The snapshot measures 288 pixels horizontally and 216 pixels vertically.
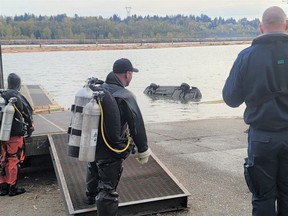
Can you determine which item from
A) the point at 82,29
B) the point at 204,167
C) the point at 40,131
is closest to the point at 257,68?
the point at 204,167

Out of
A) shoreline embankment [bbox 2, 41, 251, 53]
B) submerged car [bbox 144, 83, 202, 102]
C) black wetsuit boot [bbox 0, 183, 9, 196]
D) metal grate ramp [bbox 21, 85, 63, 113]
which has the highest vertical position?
black wetsuit boot [bbox 0, 183, 9, 196]

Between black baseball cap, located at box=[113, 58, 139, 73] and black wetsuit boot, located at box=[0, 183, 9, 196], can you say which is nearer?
black baseball cap, located at box=[113, 58, 139, 73]

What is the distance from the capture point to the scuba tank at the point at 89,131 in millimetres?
3896

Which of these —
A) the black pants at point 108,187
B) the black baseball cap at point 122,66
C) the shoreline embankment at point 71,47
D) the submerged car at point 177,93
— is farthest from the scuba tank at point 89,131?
the shoreline embankment at point 71,47

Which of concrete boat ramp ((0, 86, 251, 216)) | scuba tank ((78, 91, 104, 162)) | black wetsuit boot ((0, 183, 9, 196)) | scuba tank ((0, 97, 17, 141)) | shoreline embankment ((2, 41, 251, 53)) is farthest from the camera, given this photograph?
shoreline embankment ((2, 41, 251, 53))

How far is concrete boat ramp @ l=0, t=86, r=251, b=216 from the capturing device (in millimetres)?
4973

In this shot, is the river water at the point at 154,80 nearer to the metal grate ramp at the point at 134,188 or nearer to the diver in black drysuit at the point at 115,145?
the metal grate ramp at the point at 134,188

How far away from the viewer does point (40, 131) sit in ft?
23.0

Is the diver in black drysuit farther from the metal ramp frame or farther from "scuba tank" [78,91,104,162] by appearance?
the metal ramp frame

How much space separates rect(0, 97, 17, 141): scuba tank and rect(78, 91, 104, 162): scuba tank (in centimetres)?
203

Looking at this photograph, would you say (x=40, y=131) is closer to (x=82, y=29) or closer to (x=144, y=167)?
(x=144, y=167)

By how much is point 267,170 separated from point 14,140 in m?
3.74

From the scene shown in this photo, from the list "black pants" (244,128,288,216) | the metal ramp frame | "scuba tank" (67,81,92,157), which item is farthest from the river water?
"black pants" (244,128,288,216)

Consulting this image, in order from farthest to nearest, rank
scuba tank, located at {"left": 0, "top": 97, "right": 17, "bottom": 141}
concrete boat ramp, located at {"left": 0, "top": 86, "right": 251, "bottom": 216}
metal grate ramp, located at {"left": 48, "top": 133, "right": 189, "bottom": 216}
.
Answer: scuba tank, located at {"left": 0, "top": 97, "right": 17, "bottom": 141} → concrete boat ramp, located at {"left": 0, "top": 86, "right": 251, "bottom": 216} → metal grate ramp, located at {"left": 48, "top": 133, "right": 189, "bottom": 216}
